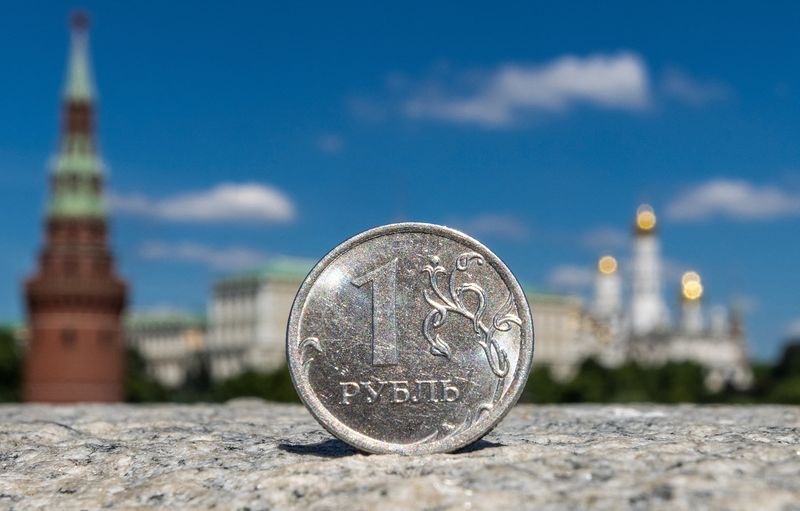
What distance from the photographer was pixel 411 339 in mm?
8664

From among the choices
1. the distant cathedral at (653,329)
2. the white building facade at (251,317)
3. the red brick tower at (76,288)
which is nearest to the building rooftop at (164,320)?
the white building facade at (251,317)

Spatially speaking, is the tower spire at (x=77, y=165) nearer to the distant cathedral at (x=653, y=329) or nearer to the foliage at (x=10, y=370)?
the foliage at (x=10, y=370)

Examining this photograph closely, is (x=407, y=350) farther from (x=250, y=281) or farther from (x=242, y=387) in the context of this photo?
(x=250, y=281)

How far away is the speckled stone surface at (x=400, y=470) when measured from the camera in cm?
691

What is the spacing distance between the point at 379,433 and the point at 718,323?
7037 inches

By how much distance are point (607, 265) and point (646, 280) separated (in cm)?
1368

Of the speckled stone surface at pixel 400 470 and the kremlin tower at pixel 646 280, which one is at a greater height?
the kremlin tower at pixel 646 280

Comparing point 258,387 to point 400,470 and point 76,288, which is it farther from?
point 400,470

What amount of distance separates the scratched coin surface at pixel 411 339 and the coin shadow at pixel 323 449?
0.47 m

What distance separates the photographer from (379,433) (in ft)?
28.2

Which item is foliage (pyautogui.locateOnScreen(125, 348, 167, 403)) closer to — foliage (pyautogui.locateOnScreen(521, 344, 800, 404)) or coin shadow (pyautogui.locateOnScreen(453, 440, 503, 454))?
foliage (pyautogui.locateOnScreen(521, 344, 800, 404))

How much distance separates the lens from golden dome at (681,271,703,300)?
171250 mm

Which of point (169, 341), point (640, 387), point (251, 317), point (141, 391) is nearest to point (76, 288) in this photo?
point (141, 391)

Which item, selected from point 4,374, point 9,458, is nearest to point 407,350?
point 9,458
